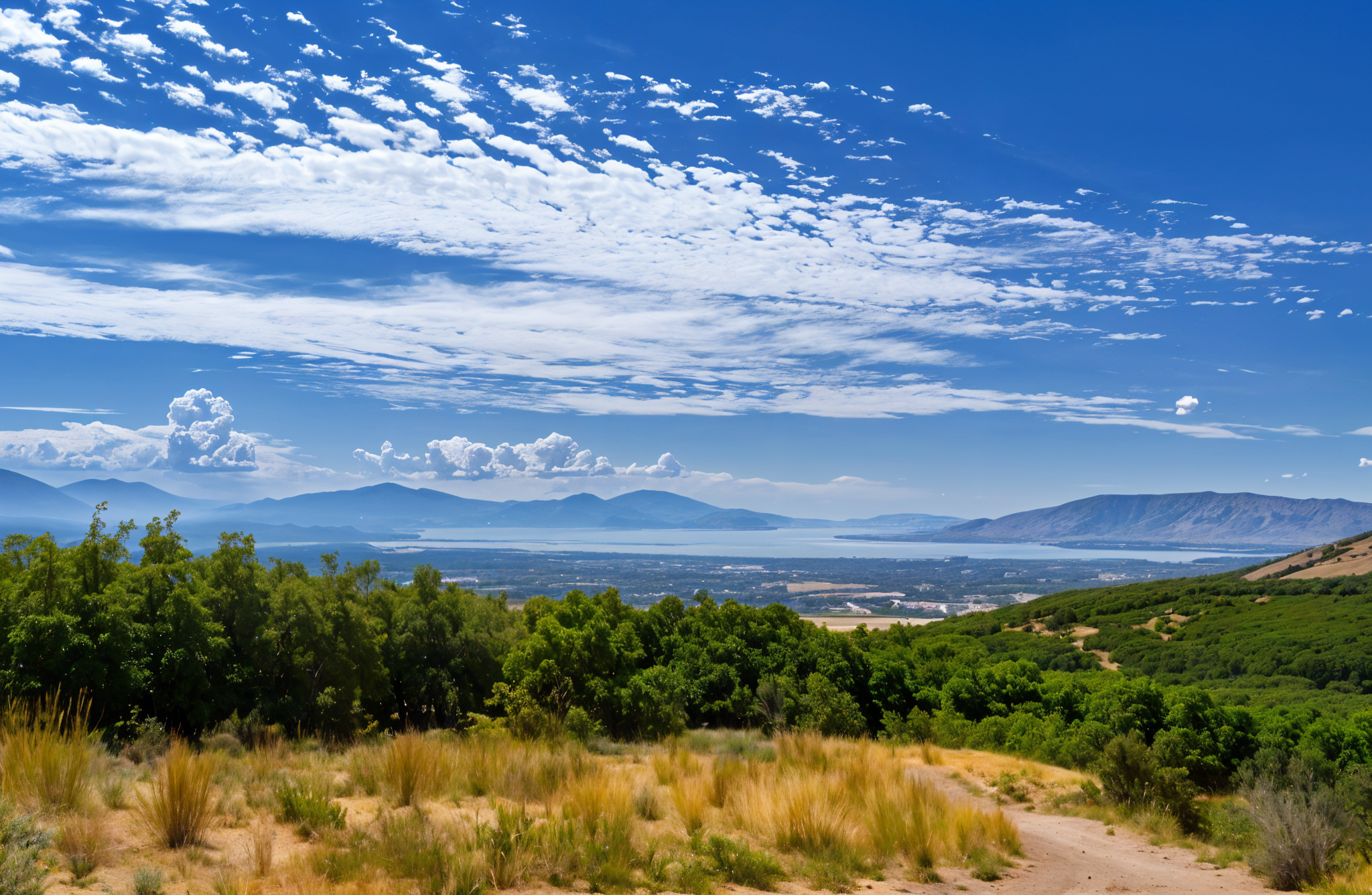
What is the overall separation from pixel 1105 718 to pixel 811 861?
18337 millimetres

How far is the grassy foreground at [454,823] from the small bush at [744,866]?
0.05 feet

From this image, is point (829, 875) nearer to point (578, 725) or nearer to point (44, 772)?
point (44, 772)

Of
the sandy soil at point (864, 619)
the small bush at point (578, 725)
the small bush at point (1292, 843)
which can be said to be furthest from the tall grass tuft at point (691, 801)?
the sandy soil at point (864, 619)

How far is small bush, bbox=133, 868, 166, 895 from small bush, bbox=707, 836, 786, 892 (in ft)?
14.2

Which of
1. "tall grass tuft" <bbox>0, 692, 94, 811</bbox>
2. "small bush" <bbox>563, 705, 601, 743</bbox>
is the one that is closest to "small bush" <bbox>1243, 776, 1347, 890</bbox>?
"small bush" <bbox>563, 705, 601, 743</bbox>

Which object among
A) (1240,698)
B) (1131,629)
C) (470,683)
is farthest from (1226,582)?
(470,683)

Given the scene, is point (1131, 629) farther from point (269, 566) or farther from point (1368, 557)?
point (269, 566)

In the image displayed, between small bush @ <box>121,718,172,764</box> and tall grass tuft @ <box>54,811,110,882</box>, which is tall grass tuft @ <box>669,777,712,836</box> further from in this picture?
small bush @ <box>121,718,172,764</box>

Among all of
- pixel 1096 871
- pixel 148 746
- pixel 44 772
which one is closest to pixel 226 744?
pixel 148 746

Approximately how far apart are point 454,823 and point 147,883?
96.4 inches

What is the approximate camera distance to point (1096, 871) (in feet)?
27.3

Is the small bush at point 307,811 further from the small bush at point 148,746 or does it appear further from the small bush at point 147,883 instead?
the small bush at point 148,746

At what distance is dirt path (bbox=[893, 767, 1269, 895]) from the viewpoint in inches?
291

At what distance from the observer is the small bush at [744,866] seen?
21.3 ft
